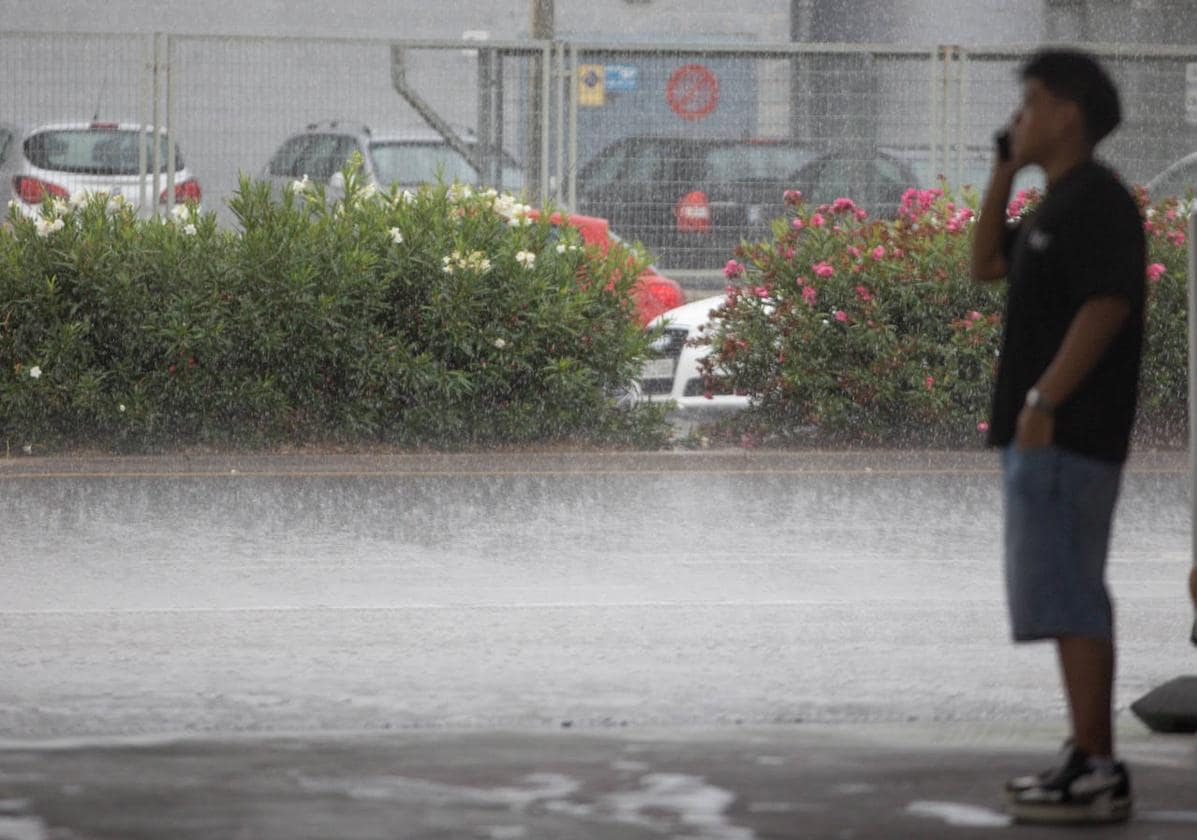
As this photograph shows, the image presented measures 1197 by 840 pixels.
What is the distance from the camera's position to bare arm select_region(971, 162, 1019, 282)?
5215mm

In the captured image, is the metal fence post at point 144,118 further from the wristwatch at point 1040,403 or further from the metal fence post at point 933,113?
the wristwatch at point 1040,403

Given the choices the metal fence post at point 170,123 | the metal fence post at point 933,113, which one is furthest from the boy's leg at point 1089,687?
the metal fence post at point 933,113

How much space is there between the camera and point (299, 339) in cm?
1414

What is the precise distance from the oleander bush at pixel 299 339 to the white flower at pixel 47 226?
1cm

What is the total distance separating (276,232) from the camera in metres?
14.4

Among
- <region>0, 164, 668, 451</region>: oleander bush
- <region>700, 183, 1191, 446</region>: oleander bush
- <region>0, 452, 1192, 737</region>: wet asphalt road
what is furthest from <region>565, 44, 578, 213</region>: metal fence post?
<region>0, 452, 1192, 737</region>: wet asphalt road

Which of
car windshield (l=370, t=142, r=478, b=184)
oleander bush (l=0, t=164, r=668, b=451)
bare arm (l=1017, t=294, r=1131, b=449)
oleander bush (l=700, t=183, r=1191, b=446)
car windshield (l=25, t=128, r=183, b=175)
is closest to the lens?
bare arm (l=1017, t=294, r=1131, b=449)

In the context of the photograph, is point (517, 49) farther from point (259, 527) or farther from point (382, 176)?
point (259, 527)

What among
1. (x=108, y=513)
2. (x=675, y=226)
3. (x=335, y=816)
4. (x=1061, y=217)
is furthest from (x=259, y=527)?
(x=675, y=226)

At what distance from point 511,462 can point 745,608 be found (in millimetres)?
4999

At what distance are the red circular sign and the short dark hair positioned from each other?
42.7 ft

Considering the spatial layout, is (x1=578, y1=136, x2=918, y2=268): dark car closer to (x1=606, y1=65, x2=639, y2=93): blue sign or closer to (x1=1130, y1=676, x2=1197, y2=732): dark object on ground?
(x1=606, y1=65, x2=639, y2=93): blue sign

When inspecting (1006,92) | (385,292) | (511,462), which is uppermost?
(1006,92)

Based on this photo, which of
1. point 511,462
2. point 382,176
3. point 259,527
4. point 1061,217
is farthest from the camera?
point 382,176
